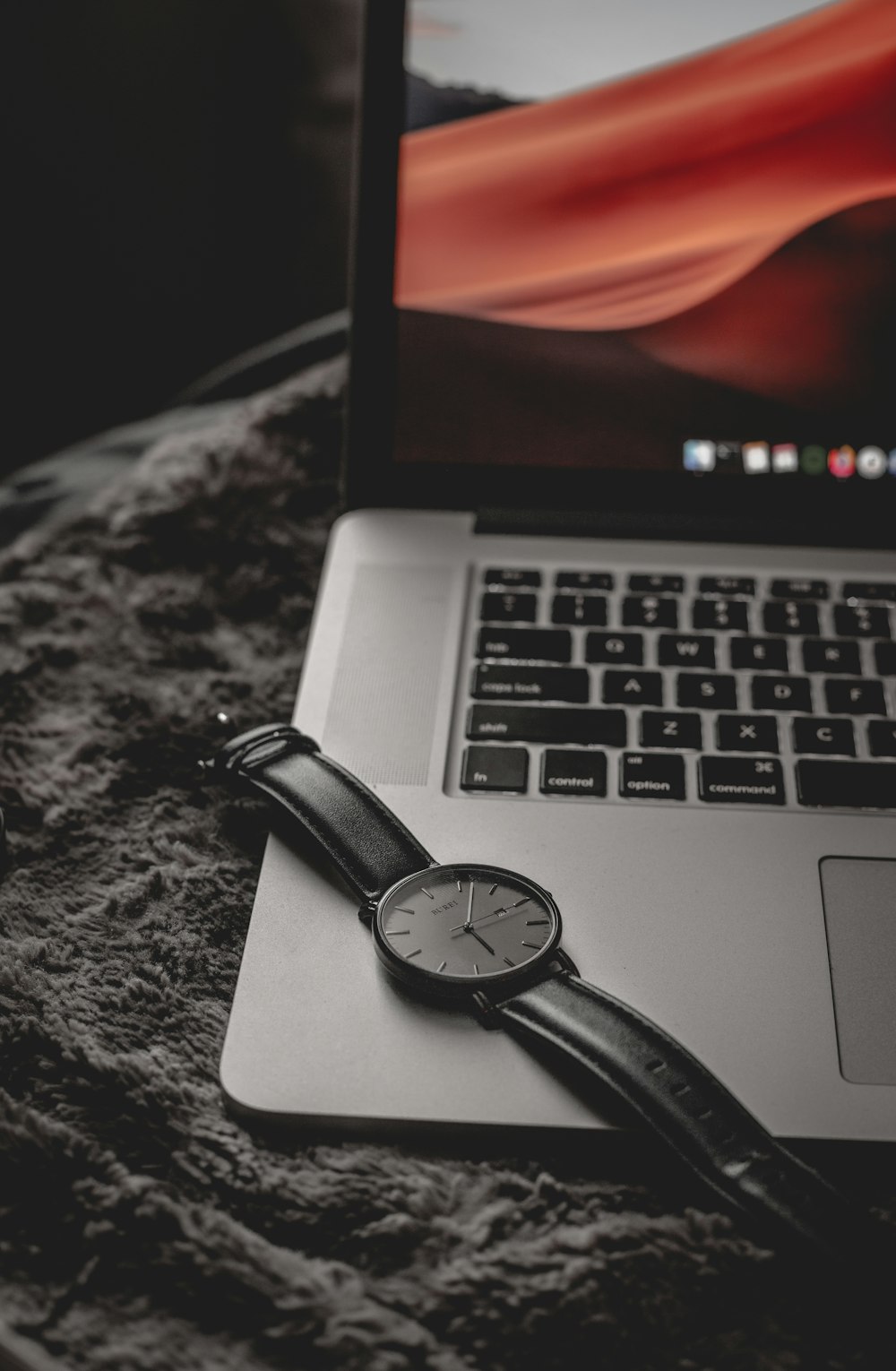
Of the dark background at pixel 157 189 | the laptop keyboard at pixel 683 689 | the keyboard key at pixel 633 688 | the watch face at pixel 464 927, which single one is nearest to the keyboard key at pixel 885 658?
the laptop keyboard at pixel 683 689

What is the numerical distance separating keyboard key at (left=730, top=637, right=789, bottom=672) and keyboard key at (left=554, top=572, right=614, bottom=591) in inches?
2.9

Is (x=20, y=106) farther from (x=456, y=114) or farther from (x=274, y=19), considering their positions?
(x=456, y=114)

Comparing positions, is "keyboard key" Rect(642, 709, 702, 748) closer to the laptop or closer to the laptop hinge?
the laptop

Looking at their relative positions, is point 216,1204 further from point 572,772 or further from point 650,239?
point 650,239

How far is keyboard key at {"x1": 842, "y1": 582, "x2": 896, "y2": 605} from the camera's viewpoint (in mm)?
595

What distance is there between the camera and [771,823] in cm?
49

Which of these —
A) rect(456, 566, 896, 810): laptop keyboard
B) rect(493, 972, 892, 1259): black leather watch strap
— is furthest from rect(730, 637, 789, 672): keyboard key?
rect(493, 972, 892, 1259): black leather watch strap

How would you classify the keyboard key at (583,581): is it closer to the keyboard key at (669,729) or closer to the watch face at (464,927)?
the keyboard key at (669,729)

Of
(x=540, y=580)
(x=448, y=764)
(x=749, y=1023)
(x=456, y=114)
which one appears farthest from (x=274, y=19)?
(x=749, y=1023)

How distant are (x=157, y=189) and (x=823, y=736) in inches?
29.8

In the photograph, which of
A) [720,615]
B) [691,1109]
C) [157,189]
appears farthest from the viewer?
[157,189]

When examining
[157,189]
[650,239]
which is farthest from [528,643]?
[157,189]

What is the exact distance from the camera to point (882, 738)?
519 millimetres

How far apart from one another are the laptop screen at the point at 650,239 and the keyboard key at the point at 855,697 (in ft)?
0.46
